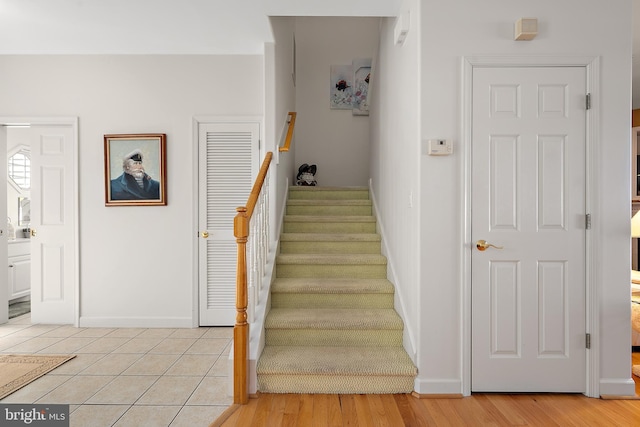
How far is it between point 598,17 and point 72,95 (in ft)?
14.9

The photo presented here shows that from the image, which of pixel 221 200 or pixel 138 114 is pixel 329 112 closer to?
pixel 221 200

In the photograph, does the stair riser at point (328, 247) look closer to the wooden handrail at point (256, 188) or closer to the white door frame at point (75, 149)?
the wooden handrail at point (256, 188)

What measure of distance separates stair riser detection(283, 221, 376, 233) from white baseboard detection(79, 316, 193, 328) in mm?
1402

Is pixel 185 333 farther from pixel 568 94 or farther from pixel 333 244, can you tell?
pixel 568 94

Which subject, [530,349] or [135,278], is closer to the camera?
[530,349]

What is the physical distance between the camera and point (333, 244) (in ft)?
11.6

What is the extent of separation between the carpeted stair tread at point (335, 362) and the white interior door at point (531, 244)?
0.50 meters

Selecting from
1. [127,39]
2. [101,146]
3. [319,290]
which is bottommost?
[319,290]

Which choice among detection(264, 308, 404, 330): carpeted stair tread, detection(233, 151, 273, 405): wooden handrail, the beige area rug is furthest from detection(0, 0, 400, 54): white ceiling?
the beige area rug

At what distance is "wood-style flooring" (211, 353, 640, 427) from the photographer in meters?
2.09

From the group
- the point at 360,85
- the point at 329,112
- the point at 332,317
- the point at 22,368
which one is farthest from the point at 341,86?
the point at 22,368

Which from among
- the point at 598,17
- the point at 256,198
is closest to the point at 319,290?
the point at 256,198

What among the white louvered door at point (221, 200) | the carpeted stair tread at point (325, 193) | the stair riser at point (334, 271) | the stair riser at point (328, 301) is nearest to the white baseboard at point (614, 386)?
the stair riser at point (328, 301)

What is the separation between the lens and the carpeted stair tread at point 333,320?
8.82ft
